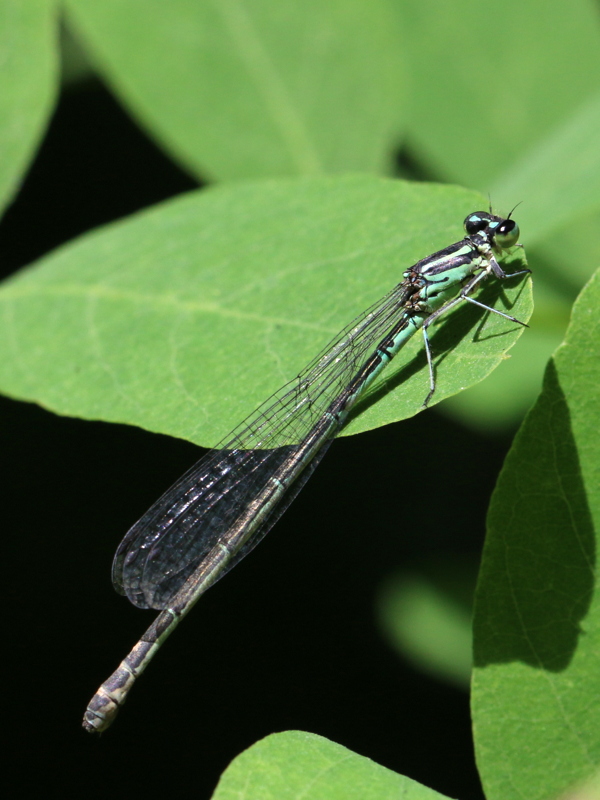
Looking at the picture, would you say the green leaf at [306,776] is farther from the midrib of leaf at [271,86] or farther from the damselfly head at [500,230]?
the midrib of leaf at [271,86]

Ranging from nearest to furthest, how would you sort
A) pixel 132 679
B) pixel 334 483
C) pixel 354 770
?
pixel 354 770 < pixel 132 679 < pixel 334 483

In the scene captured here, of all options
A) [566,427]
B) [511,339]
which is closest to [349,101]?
[511,339]

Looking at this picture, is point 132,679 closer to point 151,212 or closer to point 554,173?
point 151,212

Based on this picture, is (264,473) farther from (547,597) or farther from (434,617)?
(547,597)

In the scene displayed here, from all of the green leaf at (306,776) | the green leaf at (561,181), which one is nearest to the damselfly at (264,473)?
the green leaf at (561,181)

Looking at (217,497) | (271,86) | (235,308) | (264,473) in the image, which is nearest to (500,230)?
(235,308)

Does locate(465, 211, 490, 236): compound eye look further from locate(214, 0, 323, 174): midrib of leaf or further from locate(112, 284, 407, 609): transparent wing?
locate(214, 0, 323, 174): midrib of leaf

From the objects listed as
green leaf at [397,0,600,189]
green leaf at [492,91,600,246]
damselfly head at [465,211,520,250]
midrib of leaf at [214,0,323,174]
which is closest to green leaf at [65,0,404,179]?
midrib of leaf at [214,0,323,174]
